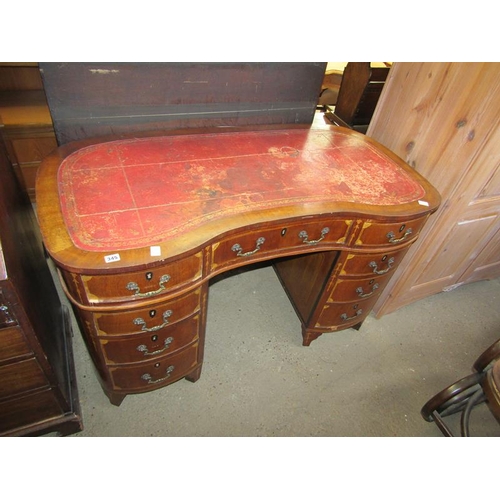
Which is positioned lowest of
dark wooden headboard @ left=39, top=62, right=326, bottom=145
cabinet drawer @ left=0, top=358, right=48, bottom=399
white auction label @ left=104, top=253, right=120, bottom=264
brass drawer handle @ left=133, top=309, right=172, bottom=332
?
cabinet drawer @ left=0, top=358, right=48, bottom=399

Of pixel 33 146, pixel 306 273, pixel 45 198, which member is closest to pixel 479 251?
pixel 306 273

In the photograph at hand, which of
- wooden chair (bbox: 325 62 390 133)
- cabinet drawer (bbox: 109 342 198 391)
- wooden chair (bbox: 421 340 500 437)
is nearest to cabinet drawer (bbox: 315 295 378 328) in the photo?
wooden chair (bbox: 421 340 500 437)

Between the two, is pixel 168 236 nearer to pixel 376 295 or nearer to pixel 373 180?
pixel 373 180

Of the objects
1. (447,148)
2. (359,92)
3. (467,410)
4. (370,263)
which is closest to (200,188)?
(370,263)

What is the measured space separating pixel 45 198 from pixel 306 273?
4.74ft

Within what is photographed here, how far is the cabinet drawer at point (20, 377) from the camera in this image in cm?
131

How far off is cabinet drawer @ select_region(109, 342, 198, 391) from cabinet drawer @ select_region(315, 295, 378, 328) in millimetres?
796

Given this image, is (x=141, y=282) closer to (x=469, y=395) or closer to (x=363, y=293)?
(x=363, y=293)

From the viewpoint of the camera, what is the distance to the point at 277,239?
1503mm

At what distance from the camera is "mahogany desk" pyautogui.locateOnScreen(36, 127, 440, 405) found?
1.22 m

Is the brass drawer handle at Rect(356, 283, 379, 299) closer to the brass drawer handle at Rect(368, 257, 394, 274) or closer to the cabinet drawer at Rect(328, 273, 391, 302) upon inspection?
the cabinet drawer at Rect(328, 273, 391, 302)

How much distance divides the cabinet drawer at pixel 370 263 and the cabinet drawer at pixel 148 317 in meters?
0.80

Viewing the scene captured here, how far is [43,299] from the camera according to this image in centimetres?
164

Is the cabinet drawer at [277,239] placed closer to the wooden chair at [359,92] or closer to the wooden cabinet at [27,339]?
the wooden cabinet at [27,339]
